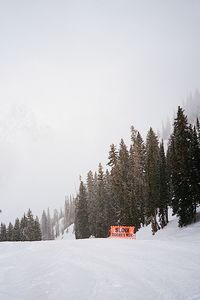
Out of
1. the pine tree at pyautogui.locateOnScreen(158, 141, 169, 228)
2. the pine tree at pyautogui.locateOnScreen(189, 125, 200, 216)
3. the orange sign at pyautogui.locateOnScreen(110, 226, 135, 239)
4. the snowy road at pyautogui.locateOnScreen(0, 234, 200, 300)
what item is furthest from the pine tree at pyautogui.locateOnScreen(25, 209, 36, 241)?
the snowy road at pyautogui.locateOnScreen(0, 234, 200, 300)

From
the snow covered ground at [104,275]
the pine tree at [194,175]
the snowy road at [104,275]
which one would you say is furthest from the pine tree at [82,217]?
the snowy road at [104,275]

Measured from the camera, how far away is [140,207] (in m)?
58.4

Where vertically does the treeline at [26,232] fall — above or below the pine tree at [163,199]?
below

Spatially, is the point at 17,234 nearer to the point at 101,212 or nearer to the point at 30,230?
the point at 30,230

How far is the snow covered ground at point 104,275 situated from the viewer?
8852mm

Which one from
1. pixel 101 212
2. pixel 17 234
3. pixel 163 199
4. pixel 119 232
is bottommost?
pixel 17 234

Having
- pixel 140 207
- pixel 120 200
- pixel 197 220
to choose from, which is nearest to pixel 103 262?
pixel 197 220

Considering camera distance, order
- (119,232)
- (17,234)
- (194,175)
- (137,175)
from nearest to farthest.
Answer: (119,232) → (194,175) → (137,175) → (17,234)

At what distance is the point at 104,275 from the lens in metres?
10.9

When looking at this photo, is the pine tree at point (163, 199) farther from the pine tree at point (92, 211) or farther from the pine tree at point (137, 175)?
the pine tree at point (92, 211)

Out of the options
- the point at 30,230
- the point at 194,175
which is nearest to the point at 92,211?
the point at 30,230

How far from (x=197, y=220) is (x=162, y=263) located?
2916cm

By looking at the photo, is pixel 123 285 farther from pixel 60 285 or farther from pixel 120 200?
pixel 120 200

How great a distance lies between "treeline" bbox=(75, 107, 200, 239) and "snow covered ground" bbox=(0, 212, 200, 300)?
23804 mm
